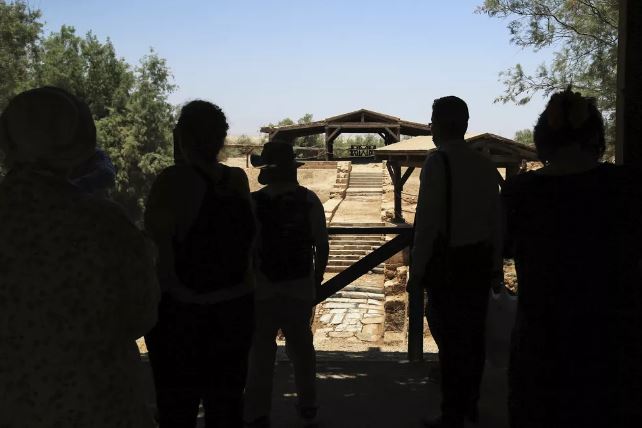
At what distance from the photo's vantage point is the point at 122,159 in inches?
1336

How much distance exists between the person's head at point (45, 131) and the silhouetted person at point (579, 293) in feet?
4.11

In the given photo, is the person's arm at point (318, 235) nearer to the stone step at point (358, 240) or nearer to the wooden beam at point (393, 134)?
the stone step at point (358, 240)

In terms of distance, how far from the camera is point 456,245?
10.0ft

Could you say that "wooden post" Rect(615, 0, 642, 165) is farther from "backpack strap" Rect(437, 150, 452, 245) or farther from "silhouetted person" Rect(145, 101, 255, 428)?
"silhouetted person" Rect(145, 101, 255, 428)

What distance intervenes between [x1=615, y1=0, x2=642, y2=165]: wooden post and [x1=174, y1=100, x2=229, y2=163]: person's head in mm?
1749

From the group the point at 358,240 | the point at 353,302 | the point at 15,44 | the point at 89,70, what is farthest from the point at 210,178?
the point at 89,70

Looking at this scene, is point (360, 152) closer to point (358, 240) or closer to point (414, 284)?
point (358, 240)

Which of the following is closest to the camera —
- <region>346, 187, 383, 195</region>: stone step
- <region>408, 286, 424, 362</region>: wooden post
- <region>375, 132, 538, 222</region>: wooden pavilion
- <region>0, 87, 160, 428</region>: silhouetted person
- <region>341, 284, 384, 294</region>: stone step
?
<region>0, 87, 160, 428</region>: silhouetted person

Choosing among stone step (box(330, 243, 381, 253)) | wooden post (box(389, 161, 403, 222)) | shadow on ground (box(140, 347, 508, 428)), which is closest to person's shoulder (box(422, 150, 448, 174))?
shadow on ground (box(140, 347, 508, 428))

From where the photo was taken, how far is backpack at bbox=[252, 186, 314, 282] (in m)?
3.19

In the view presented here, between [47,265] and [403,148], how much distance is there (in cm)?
1859

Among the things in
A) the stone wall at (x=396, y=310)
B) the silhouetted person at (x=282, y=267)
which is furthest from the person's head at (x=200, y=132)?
the stone wall at (x=396, y=310)

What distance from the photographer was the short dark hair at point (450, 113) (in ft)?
10.2

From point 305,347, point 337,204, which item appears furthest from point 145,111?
point 305,347
